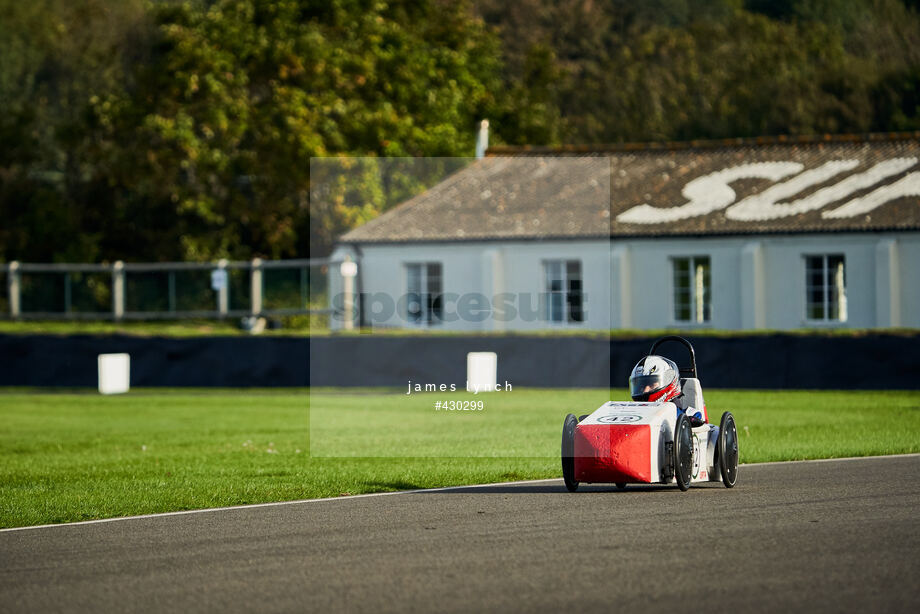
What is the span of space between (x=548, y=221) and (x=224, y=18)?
17516 millimetres

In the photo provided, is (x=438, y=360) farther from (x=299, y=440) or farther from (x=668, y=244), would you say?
(x=668, y=244)

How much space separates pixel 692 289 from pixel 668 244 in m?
1.36

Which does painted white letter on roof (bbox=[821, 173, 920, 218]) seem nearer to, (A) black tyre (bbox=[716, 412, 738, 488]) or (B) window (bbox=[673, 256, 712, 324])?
(B) window (bbox=[673, 256, 712, 324])

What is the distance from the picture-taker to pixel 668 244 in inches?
1572

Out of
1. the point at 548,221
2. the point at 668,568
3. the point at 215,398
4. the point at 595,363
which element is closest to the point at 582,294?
the point at 548,221

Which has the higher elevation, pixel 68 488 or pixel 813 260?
pixel 813 260

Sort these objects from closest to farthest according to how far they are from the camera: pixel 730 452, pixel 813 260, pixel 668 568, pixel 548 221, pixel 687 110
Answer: pixel 668 568, pixel 730 452, pixel 813 260, pixel 548 221, pixel 687 110

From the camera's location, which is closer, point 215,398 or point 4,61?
point 215,398

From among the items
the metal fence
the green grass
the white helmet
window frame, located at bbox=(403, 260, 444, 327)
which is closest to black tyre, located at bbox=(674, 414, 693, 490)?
the white helmet

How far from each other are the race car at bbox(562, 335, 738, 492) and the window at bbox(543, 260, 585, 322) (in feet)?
87.3

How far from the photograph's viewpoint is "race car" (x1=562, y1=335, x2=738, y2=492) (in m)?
12.2

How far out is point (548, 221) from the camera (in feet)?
136

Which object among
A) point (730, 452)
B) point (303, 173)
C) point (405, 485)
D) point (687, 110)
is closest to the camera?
point (730, 452)

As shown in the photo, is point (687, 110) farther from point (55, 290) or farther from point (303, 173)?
point (55, 290)
